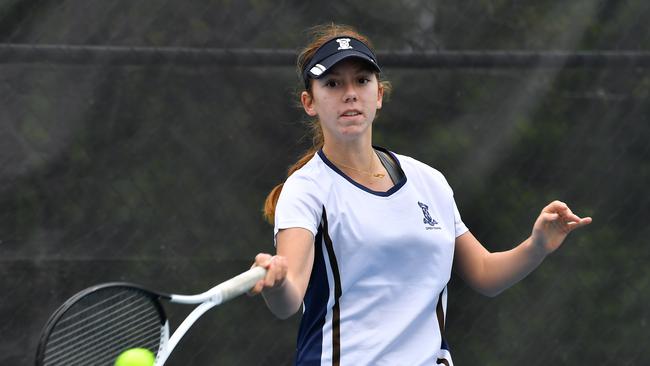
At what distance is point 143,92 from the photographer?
3637 millimetres

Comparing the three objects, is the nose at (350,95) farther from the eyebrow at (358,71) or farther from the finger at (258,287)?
the finger at (258,287)

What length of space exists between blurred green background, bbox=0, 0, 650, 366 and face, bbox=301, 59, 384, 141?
1131mm

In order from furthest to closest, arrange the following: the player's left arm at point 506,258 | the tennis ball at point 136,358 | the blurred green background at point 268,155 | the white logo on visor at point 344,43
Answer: the blurred green background at point 268,155 < the player's left arm at point 506,258 < the white logo on visor at point 344,43 < the tennis ball at point 136,358

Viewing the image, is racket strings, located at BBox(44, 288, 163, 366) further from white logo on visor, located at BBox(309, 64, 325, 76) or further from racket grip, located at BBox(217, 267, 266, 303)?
white logo on visor, located at BBox(309, 64, 325, 76)

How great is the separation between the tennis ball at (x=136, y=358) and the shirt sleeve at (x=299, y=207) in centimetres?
38

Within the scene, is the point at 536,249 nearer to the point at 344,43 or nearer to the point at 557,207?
the point at 557,207

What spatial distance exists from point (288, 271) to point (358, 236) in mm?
197

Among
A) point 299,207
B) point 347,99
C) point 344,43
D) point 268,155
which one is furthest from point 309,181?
point 268,155

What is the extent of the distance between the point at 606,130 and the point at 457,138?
578 mm

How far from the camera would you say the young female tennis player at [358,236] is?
2.50 meters

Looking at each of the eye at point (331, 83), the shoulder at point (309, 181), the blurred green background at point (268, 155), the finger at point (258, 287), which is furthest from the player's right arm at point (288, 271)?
the blurred green background at point (268, 155)

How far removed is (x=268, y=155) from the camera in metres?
3.77

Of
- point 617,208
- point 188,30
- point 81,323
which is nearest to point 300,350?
point 81,323

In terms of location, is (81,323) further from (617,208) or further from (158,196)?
(617,208)
